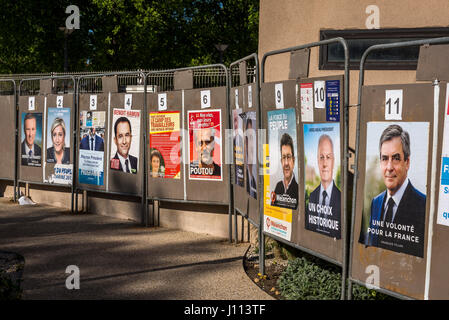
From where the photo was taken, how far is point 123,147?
1131 cm

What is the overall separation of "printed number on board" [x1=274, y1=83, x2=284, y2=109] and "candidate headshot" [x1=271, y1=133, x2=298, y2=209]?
340 millimetres

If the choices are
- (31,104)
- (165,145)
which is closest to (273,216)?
(165,145)

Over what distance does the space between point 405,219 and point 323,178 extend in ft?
4.20

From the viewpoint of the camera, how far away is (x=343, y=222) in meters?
5.62

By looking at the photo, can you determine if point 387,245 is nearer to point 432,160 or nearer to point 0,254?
point 432,160

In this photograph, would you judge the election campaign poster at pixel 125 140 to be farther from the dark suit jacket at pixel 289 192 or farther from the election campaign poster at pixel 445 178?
the election campaign poster at pixel 445 178

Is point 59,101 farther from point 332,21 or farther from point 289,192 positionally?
point 289,192

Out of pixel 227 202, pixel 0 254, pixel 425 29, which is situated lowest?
pixel 0 254

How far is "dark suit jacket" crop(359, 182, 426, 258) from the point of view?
4.68m

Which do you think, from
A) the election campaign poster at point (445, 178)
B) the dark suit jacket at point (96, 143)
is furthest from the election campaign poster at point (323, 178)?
the dark suit jacket at point (96, 143)

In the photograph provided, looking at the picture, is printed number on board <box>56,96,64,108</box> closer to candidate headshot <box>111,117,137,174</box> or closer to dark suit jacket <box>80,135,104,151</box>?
dark suit jacket <box>80,135,104,151</box>

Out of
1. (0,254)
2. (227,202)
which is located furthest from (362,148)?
(0,254)

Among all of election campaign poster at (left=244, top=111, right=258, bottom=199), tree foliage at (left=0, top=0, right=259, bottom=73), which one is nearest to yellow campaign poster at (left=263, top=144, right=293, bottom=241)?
election campaign poster at (left=244, top=111, right=258, bottom=199)
